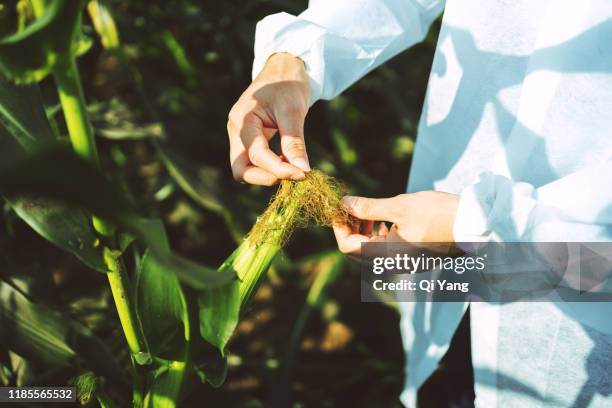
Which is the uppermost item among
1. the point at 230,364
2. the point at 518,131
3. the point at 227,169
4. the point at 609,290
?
the point at 518,131

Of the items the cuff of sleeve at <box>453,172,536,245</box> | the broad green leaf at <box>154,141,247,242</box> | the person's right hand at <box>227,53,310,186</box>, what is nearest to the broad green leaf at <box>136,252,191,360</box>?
the person's right hand at <box>227,53,310,186</box>

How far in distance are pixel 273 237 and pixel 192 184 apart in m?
0.34

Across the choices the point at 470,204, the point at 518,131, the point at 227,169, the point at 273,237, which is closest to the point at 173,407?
the point at 273,237

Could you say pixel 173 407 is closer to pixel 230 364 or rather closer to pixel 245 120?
pixel 245 120

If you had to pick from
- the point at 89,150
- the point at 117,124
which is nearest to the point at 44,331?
the point at 89,150

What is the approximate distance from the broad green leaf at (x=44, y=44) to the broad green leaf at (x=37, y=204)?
8cm

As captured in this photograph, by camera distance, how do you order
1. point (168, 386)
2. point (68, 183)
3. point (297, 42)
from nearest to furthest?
point (68, 183) < point (168, 386) < point (297, 42)

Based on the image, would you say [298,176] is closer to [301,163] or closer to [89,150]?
[301,163]

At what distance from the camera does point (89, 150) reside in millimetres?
327

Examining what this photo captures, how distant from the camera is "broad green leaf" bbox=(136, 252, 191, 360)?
0.41 meters

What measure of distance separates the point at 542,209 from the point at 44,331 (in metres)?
0.44

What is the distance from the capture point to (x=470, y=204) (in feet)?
1.44

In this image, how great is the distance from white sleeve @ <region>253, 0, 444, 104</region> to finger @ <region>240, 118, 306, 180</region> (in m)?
0.08

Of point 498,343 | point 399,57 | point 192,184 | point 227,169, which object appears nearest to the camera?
point 498,343
